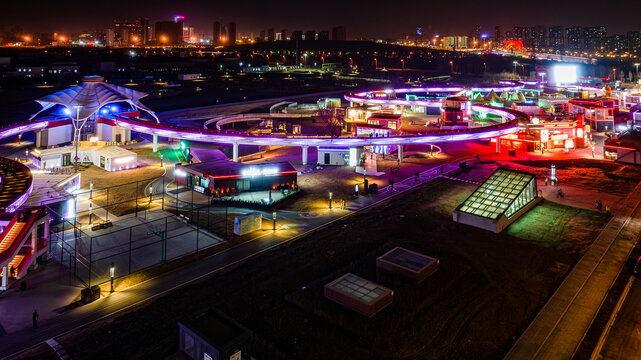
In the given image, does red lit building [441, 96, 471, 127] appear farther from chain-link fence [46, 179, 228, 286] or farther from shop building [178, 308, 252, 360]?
shop building [178, 308, 252, 360]

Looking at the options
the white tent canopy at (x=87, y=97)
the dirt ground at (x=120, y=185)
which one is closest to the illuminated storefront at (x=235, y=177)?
the dirt ground at (x=120, y=185)

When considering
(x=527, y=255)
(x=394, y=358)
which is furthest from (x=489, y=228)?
(x=394, y=358)

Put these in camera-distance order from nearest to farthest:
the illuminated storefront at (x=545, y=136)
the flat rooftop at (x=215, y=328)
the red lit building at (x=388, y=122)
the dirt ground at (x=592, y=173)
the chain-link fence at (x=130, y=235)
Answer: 1. the flat rooftop at (x=215, y=328)
2. the chain-link fence at (x=130, y=235)
3. the dirt ground at (x=592, y=173)
4. the illuminated storefront at (x=545, y=136)
5. the red lit building at (x=388, y=122)

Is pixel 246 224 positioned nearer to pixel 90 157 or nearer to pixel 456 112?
pixel 90 157

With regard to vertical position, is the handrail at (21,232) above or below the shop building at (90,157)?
below

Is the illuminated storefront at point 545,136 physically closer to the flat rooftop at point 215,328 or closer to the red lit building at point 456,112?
the red lit building at point 456,112

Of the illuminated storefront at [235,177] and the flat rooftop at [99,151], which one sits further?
the flat rooftop at [99,151]

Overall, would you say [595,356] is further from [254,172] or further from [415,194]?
[254,172]
